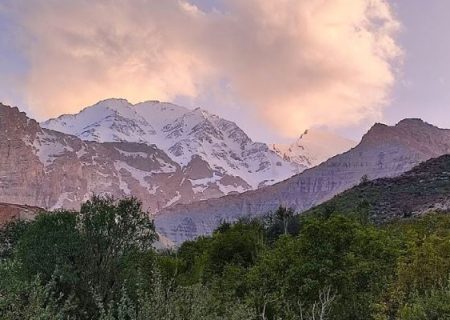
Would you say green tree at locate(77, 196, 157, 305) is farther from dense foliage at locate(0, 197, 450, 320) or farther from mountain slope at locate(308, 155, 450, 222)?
mountain slope at locate(308, 155, 450, 222)

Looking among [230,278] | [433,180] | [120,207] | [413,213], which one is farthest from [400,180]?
[120,207]

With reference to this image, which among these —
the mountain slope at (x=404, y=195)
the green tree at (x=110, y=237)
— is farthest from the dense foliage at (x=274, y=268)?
the mountain slope at (x=404, y=195)

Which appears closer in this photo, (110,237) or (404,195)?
(110,237)

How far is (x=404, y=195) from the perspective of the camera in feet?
280

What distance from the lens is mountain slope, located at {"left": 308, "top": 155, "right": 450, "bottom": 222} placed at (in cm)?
7249

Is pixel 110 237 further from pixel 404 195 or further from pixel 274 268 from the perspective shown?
pixel 404 195

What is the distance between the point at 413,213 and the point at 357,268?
165ft

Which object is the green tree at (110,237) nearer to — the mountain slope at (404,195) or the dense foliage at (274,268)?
the dense foliage at (274,268)

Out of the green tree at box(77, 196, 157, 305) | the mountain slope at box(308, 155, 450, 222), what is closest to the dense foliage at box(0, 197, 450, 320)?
the green tree at box(77, 196, 157, 305)

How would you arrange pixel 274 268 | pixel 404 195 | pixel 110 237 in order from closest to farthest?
pixel 274 268, pixel 110 237, pixel 404 195

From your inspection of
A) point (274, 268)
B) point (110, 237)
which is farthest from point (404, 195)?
point (110, 237)

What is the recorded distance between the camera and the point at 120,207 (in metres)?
27.2

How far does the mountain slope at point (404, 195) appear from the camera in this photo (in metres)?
72.5

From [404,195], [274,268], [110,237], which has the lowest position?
[274,268]
